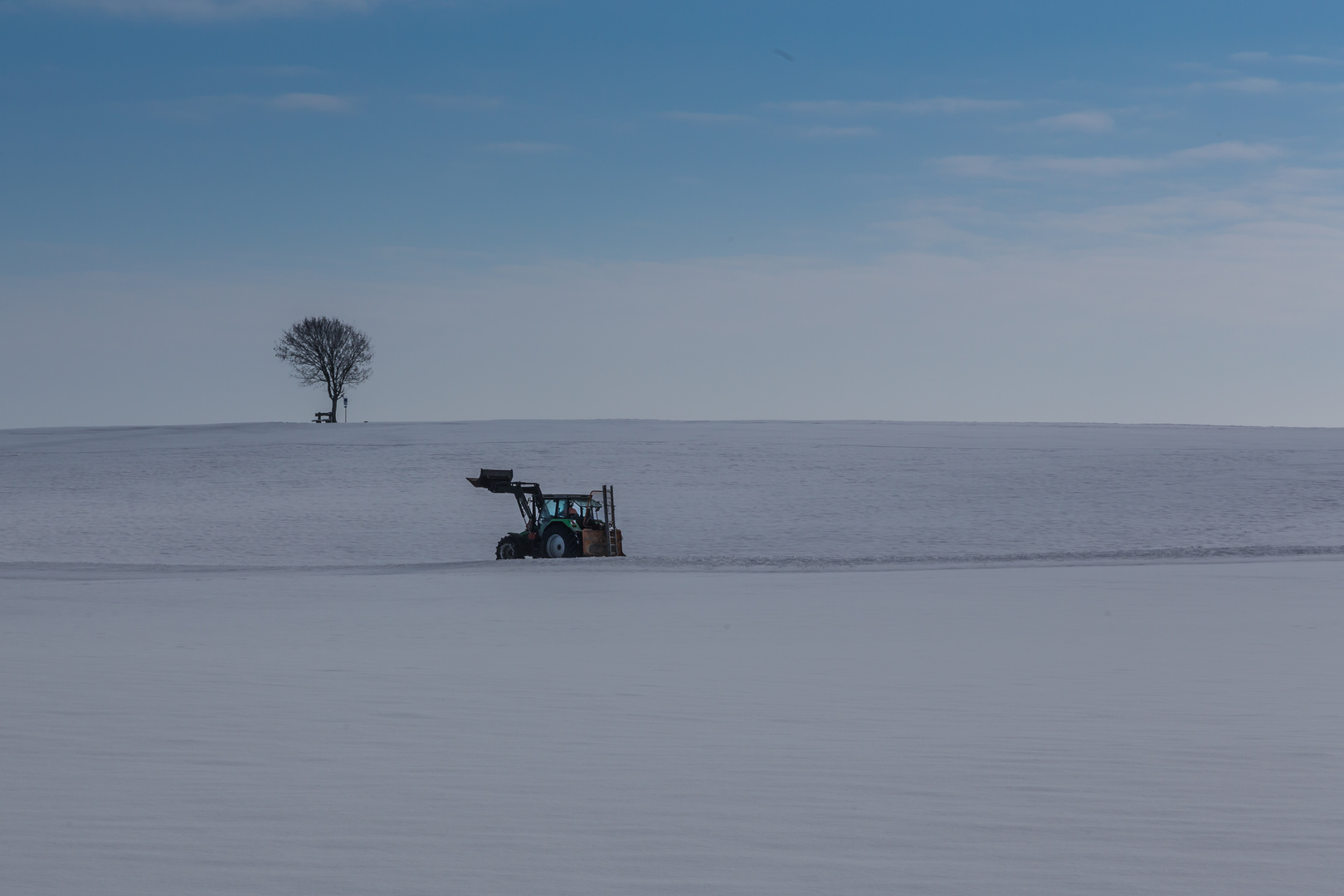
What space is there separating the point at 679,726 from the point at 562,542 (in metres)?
18.6

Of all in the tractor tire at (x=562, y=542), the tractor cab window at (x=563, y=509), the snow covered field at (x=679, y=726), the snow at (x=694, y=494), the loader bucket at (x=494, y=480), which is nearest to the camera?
the snow covered field at (x=679, y=726)

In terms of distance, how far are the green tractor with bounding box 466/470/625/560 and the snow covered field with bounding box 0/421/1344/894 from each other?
1264 millimetres

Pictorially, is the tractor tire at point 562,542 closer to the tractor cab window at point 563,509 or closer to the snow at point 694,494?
the tractor cab window at point 563,509

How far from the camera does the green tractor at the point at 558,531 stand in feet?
86.1

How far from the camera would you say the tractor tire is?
26219 millimetres

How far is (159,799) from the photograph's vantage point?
5852 millimetres

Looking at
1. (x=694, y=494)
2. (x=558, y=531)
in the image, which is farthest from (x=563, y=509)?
(x=694, y=494)

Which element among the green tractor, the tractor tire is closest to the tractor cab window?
the green tractor

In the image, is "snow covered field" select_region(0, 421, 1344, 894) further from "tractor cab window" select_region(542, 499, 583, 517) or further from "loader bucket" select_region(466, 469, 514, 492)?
"loader bucket" select_region(466, 469, 514, 492)

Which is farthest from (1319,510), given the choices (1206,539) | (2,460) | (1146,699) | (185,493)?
(2,460)

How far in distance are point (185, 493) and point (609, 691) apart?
33480 mm

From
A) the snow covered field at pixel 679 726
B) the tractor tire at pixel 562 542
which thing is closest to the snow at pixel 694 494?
the tractor tire at pixel 562 542

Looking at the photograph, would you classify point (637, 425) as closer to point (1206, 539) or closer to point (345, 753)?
point (1206, 539)

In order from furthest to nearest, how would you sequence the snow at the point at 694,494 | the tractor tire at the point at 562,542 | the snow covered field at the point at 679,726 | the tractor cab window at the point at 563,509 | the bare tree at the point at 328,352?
the bare tree at the point at 328,352, the snow at the point at 694,494, the tractor cab window at the point at 563,509, the tractor tire at the point at 562,542, the snow covered field at the point at 679,726
